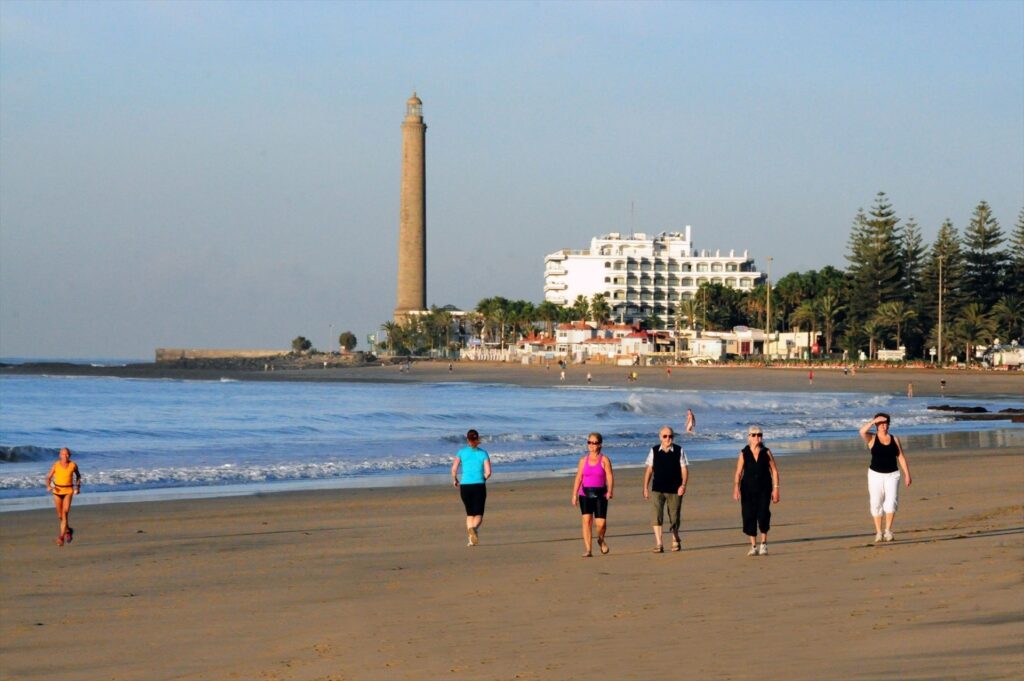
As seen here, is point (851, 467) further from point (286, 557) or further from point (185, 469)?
point (286, 557)

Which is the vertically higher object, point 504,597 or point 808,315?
point 808,315

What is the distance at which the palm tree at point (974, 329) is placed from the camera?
3669 inches

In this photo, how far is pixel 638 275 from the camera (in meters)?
151

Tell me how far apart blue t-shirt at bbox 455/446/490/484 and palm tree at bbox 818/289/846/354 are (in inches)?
3910

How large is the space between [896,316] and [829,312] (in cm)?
1179

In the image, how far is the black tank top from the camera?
11.9 m

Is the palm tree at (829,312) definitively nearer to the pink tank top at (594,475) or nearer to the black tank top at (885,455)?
the black tank top at (885,455)

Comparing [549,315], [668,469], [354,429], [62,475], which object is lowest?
[354,429]

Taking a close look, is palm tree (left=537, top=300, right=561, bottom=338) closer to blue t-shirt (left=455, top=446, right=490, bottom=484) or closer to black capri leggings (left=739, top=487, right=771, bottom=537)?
blue t-shirt (left=455, top=446, right=490, bottom=484)

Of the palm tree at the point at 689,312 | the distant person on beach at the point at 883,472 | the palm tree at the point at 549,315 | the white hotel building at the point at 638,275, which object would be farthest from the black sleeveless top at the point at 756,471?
the white hotel building at the point at 638,275

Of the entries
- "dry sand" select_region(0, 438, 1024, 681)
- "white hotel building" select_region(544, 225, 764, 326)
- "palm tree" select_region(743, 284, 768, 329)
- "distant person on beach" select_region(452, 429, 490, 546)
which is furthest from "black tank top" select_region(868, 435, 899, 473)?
"white hotel building" select_region(544, 225, 764, 326)

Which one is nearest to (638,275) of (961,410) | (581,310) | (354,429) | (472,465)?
(581,310)

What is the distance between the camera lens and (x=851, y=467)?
22.0 meters

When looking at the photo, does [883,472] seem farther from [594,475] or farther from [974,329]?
[974,329]
